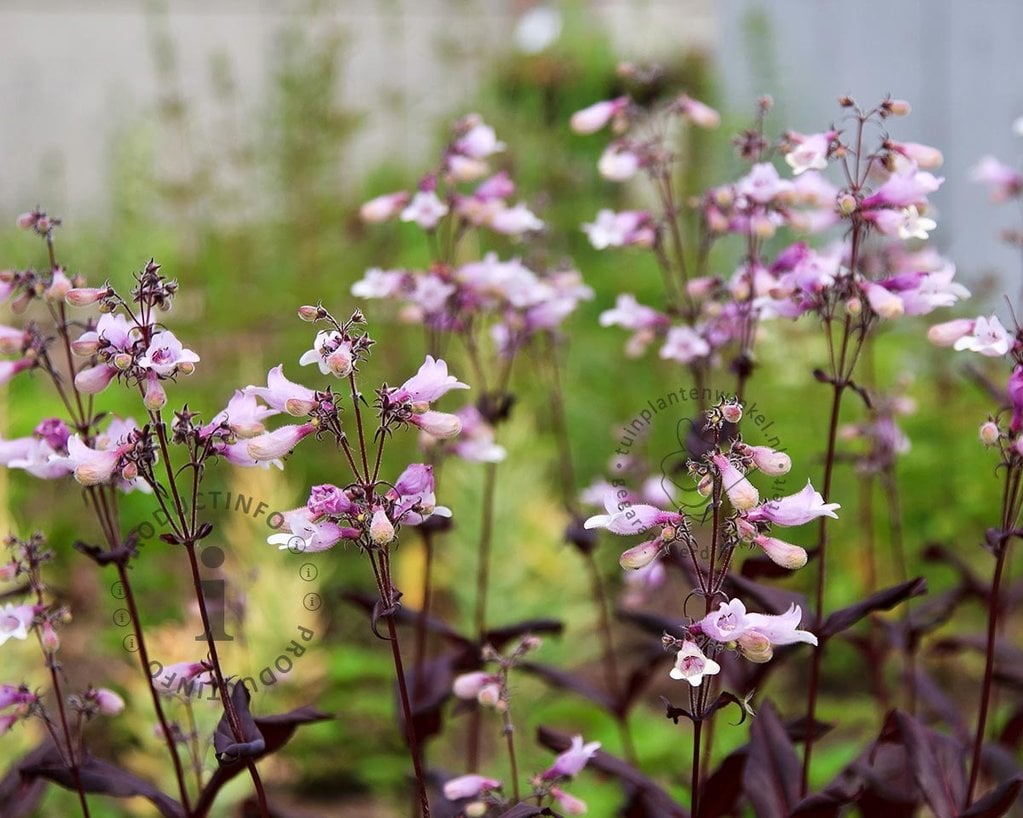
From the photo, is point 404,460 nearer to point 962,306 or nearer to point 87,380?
point 962,306

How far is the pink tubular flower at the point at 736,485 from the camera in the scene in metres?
1.34

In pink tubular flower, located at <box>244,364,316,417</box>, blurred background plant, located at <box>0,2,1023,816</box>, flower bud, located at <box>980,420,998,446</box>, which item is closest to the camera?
pink tubular flower, located at <box>244,364,316,417</box>

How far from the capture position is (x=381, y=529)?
1.32m

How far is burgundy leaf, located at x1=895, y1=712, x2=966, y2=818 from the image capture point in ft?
5.68

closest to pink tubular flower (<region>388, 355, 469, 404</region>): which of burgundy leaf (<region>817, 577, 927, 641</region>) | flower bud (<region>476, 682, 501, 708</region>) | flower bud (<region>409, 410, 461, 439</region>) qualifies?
flower bud (<region>409, 410, 461, 439</region>)

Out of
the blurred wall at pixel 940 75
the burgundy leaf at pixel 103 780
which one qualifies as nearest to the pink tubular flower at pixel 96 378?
the burgundy leaf at pixel 103 780

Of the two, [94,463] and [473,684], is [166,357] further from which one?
[473,684]

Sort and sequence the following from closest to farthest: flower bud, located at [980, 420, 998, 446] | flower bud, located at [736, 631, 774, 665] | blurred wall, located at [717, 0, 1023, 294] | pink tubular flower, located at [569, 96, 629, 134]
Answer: flower bud, located at [736, 631, 774, 665] → flower bud, located at [980, 420, 998, 446] → pink tubular flower, located at [569, 96, 629, 134] → blurred wall, located at [717, 0, 1023, 294]

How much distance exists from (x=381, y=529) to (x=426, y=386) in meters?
0.19

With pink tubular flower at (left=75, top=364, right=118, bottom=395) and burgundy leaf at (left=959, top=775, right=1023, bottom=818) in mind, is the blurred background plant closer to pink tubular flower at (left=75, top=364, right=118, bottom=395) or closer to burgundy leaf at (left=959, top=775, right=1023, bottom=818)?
pink tubular flower at (left=75, top=364, right=118, bottom=395)

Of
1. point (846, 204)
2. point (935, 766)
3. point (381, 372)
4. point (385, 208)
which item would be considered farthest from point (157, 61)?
point (935, 766)

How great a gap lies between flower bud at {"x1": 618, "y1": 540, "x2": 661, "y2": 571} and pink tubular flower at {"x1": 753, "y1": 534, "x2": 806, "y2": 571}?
4.5 inches

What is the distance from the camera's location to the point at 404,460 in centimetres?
461

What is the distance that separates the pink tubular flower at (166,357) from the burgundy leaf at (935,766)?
1069mm
